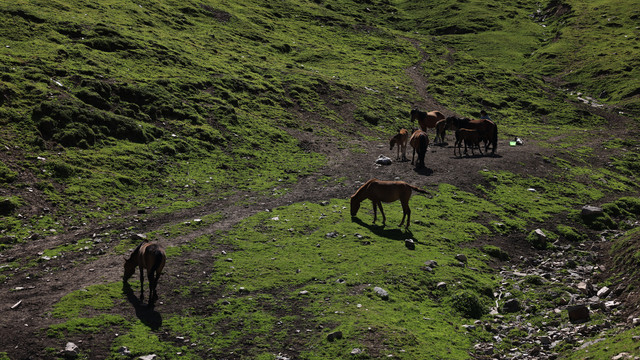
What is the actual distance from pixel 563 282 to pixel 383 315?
8051 millimetres

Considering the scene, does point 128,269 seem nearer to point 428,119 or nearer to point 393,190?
point 393,190

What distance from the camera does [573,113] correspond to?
186 ft

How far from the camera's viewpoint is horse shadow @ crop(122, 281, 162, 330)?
1389 centimetres

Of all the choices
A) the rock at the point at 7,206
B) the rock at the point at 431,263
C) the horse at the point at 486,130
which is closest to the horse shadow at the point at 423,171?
the horse at the point at 486,130

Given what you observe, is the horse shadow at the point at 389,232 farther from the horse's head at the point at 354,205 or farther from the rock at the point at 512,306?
the rock at the point at 512,306

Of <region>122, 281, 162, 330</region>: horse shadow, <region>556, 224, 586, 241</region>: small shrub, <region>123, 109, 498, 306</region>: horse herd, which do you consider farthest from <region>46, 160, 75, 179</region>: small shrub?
<region>556, 224, 586, 241</region>: small shrub

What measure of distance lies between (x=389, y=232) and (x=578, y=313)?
333 inches

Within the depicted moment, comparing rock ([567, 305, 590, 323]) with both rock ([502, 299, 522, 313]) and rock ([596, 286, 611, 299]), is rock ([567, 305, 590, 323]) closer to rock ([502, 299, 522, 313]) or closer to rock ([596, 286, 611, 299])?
rock ([502, 299, 522, 313])

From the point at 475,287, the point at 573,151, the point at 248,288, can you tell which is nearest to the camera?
the point at 248,288

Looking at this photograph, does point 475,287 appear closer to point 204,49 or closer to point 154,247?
point 154,247

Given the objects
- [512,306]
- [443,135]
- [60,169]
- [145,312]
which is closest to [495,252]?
[512,306]

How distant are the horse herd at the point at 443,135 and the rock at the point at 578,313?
664 inches

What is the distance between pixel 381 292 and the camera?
16.1 meters

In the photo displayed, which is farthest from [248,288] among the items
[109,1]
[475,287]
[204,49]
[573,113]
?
[573,113]
